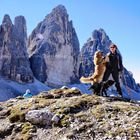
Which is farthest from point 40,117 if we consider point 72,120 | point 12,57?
point 12,57

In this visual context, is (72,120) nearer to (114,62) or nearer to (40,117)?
(40,117)

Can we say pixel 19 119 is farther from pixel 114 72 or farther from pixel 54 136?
pixel 114 72

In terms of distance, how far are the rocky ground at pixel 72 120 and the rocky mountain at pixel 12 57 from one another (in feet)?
558

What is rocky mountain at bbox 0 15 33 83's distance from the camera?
188m

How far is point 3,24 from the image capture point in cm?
19238

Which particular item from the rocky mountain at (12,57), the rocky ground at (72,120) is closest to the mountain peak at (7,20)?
the rocky mountain at (12,57)

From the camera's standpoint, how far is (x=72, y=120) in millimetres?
17000

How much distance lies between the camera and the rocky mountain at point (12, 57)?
188500mm

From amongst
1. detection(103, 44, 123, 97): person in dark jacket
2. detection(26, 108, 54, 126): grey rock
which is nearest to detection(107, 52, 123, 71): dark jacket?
detection(103, 44, 123, 97): person in dark jacket

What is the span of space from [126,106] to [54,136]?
10.5 ft

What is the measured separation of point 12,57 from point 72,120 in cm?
17695

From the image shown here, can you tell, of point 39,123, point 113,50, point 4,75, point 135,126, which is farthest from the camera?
point 4,75

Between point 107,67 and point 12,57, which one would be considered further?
point 12,57

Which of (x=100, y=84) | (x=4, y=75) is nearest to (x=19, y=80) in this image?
(x=4, y=75)
